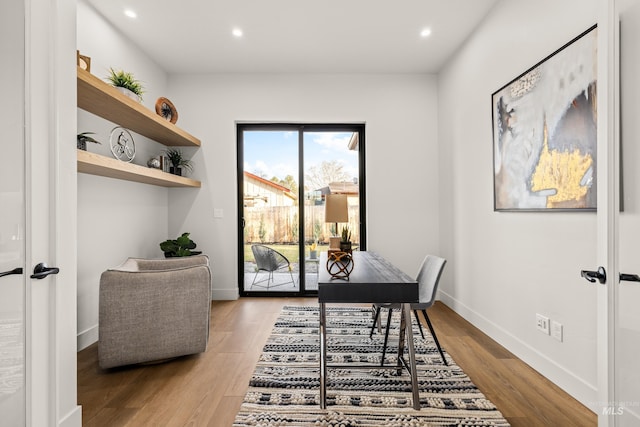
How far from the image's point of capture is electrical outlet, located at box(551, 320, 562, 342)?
79.1 inches

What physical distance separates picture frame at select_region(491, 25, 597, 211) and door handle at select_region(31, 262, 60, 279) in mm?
2617

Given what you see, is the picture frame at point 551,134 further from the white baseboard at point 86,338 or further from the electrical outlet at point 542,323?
the white baseboard at point 86,338

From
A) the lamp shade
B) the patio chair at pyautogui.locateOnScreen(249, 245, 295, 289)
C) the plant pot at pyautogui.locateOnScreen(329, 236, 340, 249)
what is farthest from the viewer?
the patio chair at pyautogui.locateOnScreen(249, 245, 295, 289)

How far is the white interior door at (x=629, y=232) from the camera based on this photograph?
108 centimetres

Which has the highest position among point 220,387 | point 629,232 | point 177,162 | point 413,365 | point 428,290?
point 177,162

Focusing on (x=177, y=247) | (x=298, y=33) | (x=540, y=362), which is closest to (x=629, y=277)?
(x=540, y=362)

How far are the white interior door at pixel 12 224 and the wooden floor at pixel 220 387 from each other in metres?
0.62

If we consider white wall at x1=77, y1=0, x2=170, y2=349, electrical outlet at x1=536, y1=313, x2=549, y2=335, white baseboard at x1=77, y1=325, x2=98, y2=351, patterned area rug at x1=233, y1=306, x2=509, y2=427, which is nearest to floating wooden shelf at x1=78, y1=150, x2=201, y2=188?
white wall at x1=77, y1=0, x2=170, y2=349

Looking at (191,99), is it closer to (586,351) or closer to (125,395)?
(125,395)

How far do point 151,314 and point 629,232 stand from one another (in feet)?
8.31

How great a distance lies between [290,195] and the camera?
4305 mm

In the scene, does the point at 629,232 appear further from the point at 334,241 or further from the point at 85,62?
the point at 85,62

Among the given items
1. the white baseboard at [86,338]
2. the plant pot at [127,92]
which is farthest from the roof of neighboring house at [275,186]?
the white baseboard at [86,338]

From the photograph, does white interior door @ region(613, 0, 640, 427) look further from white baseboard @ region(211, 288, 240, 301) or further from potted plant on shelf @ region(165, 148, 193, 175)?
potted plant on shelf @ region(165, 148, 193, 175)
